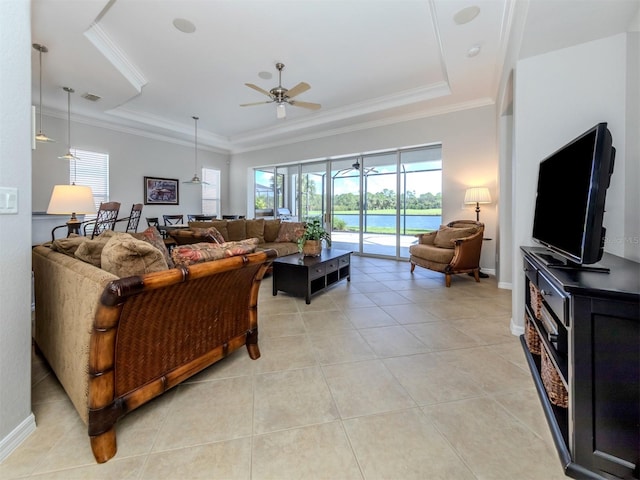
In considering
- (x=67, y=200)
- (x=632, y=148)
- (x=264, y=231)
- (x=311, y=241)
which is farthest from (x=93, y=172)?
(x=632, y=148)

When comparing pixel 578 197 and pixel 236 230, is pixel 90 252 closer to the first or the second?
pixel 578 197

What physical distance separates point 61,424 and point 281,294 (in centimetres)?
237

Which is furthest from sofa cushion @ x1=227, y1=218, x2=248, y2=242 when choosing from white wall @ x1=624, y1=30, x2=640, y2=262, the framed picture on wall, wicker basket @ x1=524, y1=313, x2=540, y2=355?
white wall @ x1=624, y1=30, x2=640, y2=262

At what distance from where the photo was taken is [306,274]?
10.6 feet

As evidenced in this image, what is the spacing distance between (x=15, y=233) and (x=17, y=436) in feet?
3.03

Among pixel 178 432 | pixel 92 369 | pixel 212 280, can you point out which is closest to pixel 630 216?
pixel 212 280

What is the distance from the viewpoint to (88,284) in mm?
1260

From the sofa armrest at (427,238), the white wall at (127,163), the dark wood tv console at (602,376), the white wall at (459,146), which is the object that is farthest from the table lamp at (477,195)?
the white wall at (127,163)

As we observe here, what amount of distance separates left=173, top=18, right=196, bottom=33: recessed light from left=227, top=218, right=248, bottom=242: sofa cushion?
9.05 ft

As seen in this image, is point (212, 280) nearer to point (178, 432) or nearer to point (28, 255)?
point (178, 432)

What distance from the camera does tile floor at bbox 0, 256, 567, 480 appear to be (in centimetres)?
118

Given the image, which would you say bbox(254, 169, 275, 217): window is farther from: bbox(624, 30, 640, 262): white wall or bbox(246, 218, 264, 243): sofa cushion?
bbox(624, 30, 640, 262): white wall

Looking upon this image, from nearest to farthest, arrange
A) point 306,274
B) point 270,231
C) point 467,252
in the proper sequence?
point 306,274
point 467,252
point 270,231

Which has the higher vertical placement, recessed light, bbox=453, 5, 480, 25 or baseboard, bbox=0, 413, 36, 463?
recessed light, bbox=453, 5, 480, 25
